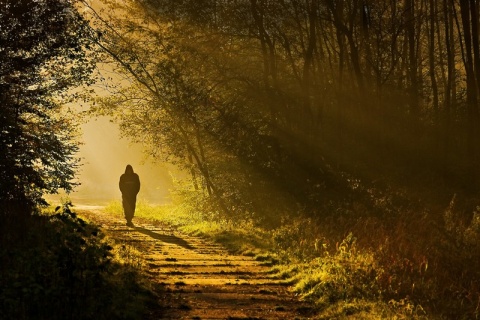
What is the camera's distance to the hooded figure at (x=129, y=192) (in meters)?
20.0

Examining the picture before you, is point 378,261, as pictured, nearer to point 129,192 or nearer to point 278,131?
point 278,131

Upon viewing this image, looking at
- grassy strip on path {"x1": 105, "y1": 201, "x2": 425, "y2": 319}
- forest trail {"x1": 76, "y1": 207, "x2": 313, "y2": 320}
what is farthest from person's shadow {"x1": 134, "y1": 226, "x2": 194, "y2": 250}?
grassy strip on path {"x1": 105, "y1": 201, "x2": 425, "y2": 319}

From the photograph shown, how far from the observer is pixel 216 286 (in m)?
8.89

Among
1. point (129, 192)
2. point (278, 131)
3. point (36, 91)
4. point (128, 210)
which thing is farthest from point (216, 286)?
point (278, 131)

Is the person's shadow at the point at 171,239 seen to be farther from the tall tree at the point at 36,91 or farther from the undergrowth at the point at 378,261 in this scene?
the tall tree at the point at 36,91

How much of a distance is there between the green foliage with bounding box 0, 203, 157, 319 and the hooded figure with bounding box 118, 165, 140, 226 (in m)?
11.3

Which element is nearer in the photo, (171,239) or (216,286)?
→ (216,286)

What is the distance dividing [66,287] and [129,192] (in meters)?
14.1

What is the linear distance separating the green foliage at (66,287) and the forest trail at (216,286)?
57 centimetres

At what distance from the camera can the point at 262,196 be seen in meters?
19.6

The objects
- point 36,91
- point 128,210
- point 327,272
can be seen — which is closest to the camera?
point 327,272

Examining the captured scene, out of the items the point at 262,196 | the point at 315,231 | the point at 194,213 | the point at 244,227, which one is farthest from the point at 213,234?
the point at 194,213

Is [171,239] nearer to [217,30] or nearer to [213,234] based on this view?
[213,234]

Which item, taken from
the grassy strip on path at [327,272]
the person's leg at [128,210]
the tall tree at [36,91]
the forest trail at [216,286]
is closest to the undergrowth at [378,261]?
the grassy strip on path at [327,272]
